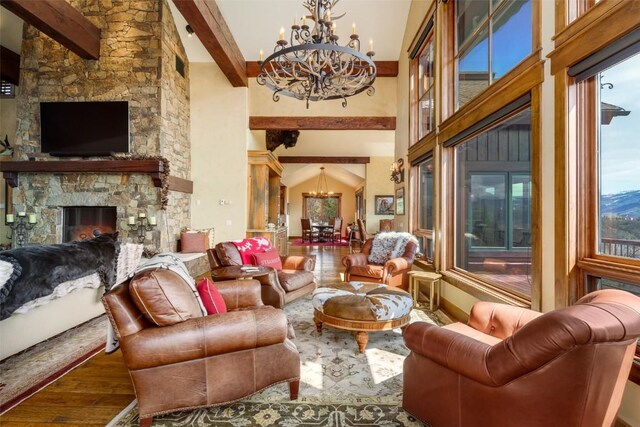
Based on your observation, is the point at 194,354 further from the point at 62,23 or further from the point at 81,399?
the point at 62,23

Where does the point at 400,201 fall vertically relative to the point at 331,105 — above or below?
below

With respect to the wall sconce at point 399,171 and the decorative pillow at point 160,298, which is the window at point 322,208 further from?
the decorative pillow at point 160,298

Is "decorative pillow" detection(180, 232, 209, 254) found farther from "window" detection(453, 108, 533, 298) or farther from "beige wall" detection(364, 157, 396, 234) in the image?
"beige wall" detection(364, 157, 396, 234)

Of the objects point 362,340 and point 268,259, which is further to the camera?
point 268,259

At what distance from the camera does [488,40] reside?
3.20 meters

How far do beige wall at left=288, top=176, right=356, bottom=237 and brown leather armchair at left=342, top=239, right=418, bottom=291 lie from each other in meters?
10.8

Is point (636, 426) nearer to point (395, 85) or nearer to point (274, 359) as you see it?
point (274, 359)

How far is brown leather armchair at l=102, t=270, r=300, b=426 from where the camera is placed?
1631mm

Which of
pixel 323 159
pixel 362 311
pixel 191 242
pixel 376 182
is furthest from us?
pixel 323 159

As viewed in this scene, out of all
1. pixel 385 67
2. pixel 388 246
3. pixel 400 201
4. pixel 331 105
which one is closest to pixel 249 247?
pixel 388 246

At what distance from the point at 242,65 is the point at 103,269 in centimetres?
487

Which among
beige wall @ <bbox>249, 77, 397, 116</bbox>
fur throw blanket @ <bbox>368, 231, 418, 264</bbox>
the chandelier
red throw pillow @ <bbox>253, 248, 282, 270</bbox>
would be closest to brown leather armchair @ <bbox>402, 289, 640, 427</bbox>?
the chandelier

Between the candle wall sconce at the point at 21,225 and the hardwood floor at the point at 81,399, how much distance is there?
4.33m

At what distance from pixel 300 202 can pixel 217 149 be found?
8.96 meters
